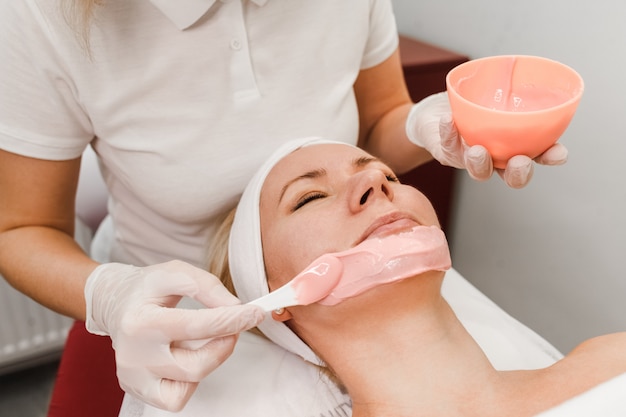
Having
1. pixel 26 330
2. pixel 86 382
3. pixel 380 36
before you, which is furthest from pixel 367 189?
pixel 26 330

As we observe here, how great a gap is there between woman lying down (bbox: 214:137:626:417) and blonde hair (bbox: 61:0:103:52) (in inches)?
18.1

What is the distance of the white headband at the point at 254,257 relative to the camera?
1.09 m

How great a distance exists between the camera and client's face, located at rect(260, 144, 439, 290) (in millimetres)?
981

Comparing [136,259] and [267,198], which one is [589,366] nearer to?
[267,198]

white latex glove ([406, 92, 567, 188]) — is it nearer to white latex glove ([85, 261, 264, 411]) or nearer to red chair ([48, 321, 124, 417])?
white latex glove ([85, 261, 264, 411])

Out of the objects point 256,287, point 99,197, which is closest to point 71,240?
point 256,287

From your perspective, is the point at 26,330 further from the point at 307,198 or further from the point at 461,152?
the point at 461,152

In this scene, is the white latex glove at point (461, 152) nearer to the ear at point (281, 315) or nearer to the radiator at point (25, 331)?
the ear at point (281, 315)

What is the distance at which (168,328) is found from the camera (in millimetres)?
Answer: 859

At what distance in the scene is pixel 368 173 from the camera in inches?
39.9

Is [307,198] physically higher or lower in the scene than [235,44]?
lower

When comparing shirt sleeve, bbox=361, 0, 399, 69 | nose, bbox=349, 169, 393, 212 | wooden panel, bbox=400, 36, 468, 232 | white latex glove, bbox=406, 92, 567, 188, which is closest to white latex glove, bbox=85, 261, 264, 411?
nose, bbox=349, 169, 393, 212

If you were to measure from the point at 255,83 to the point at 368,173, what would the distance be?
1.04 feet

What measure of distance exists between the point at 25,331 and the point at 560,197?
179 centimetres
